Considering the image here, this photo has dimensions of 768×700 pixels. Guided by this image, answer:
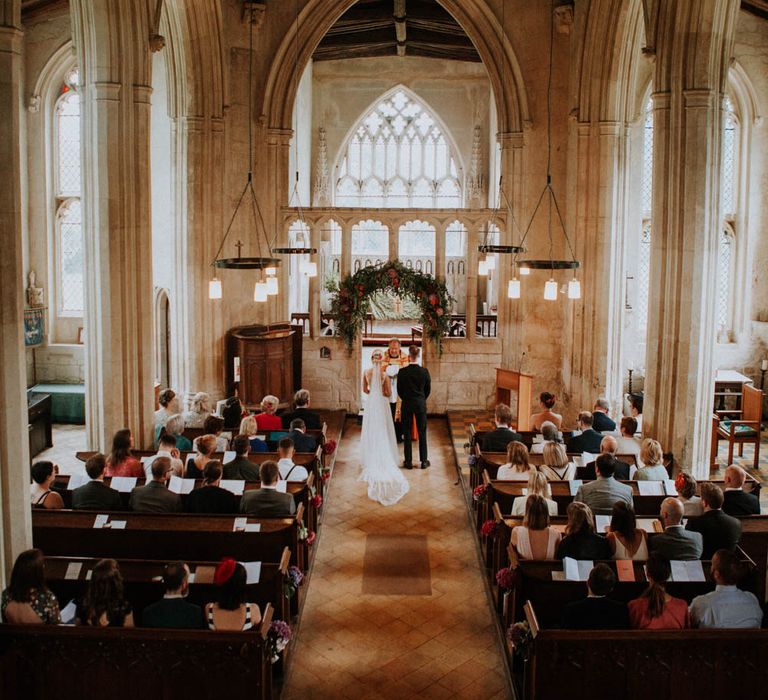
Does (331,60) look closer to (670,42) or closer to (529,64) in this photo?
(529,64)

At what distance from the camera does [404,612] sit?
6.46m

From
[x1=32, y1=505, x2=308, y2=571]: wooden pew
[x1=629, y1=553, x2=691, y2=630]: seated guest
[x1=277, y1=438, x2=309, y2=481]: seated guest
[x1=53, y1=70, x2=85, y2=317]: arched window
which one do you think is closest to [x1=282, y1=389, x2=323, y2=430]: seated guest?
[x1=277, y1=438, x2=309, y2=481]: seated guest

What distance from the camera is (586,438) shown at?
8.16 meters

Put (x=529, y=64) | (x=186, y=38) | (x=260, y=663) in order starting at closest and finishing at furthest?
(x=260, y=663)
(x=186, y=38)
(x=529, y=64)

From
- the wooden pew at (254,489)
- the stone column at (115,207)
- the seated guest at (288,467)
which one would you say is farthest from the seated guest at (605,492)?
the stone column at (115,207)

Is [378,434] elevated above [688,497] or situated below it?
below

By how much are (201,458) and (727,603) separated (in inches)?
171

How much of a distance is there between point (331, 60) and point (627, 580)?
18322mm

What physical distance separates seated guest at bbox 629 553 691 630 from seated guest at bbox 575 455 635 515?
1583 mm

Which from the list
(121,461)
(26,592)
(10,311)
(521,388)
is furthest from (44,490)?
(521,388)

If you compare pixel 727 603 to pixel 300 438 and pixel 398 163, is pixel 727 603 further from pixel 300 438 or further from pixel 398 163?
pixel 398 163

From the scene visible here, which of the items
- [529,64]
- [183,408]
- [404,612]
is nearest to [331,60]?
[529,64]

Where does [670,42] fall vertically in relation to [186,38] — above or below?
below

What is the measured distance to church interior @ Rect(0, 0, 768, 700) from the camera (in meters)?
4.55
